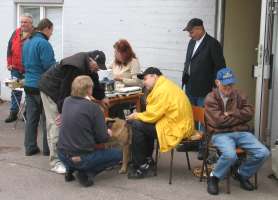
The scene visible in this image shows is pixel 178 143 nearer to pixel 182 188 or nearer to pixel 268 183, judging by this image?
pixel 182 188

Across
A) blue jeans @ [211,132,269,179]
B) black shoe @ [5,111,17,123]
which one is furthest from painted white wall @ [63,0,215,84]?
blue jeans @ [211,132,269,179]

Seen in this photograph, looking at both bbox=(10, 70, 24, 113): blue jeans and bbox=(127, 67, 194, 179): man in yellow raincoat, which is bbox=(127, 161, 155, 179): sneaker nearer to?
bbox=(127, 67, 194, 179): man in yellow raincoat

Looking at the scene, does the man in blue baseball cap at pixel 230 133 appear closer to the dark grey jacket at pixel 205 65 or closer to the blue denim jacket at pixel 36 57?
the dark grey jacket at pixel 205 65

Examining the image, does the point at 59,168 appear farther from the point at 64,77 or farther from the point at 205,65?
the point at 205,65

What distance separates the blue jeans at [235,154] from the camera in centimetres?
584

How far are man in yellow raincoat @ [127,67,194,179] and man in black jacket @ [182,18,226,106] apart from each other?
1026mm

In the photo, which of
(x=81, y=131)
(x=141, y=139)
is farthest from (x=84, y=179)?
(x=141, y=139)

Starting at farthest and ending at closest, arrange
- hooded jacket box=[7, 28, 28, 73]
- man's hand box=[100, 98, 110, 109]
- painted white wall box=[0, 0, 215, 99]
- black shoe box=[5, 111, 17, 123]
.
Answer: black shoe box=[5, 111, 17, 123], hooded jacket box=[7, 28, 28, 73], painted white wall box=[0, 0, 215, 99], man's hand box=[100, 98, 110, 109]

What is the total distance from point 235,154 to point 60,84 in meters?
2.13

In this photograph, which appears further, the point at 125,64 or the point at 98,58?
the point at 125,64

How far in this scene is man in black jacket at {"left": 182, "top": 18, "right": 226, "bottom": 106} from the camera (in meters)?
7.23

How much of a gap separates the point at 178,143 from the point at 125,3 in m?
3.74

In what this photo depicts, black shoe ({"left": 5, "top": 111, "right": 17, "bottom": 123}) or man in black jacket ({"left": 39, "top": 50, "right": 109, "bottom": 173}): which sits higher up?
man in black jacket ({"left": 39, "top": 50, "right": 109, "bottom": 173})

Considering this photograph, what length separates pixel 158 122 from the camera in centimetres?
626
